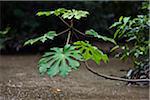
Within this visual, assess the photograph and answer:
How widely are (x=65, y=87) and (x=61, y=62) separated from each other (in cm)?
95

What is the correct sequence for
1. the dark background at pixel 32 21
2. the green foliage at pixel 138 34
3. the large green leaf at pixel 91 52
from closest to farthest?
the large green leaf at pixel 91 52 < the green foliage at pixel 138 34 < the dark background at pixel 32 21

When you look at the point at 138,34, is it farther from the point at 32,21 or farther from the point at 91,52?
the point at 32,21

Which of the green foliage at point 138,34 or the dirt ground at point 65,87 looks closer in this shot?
the dirt ground at point 65,87

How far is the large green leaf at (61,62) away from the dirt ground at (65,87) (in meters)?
0.58

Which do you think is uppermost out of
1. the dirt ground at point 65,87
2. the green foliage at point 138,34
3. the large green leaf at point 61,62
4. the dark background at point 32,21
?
the dark background at point 32,21

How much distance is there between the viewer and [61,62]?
5.94 ft

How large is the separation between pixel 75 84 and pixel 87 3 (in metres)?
2.65

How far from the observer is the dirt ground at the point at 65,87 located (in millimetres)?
2453

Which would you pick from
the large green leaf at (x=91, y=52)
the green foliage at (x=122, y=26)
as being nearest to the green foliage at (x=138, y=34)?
the green foliage at (x=122, y=26)

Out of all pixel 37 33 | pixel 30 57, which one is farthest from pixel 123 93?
pixel 37 33

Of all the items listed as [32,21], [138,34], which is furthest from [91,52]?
[32,21]

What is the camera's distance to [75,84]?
113 inches

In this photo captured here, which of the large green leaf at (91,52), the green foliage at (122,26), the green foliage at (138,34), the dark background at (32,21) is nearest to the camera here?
the large green leaf at (91,52)

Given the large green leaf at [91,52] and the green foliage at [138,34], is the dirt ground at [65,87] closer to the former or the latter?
the green foliage at [138,34]
